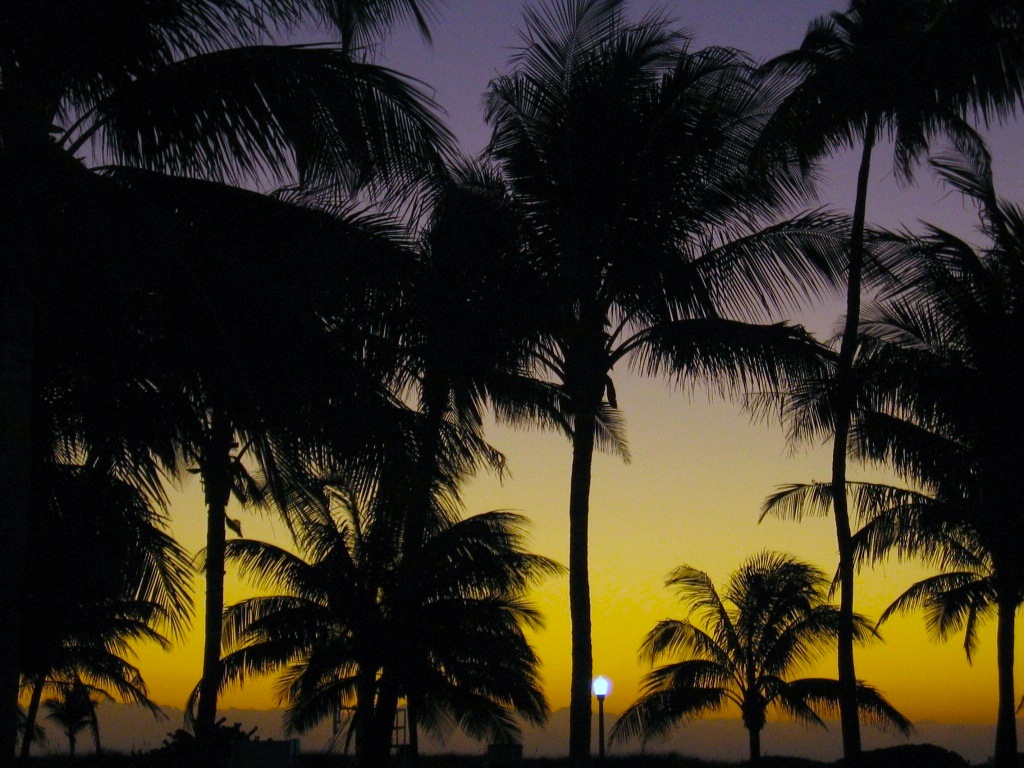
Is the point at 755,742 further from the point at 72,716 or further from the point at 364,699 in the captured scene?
the point at 72,716

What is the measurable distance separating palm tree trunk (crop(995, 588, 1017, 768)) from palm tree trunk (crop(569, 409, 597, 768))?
24.0 feet

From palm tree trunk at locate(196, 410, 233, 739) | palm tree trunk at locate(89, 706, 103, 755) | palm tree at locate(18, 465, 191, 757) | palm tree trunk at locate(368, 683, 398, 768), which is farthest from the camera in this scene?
palm tree trunk at locate(89, 706, 103, 755)

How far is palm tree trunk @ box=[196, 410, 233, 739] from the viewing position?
15.1 meters

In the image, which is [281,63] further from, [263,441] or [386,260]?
[263,441]

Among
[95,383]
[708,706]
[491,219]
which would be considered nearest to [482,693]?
[708,706]

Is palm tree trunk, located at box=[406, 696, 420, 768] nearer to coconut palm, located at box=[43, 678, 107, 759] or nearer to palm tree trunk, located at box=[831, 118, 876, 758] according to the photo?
palm tree trunk, located at box=[831, 118, 876, 758]

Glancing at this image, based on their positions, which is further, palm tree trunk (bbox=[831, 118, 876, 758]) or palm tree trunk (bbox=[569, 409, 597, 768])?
palm tree trunk (bbox=[831, 118, 876, 758])

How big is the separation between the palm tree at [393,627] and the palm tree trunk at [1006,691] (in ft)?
24.3

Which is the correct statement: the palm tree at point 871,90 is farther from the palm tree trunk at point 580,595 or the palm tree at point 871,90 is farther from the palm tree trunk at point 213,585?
the palm tree trunk at point 213,585

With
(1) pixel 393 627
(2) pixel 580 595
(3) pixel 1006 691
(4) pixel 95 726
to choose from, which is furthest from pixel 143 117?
(4) pixel 95 726

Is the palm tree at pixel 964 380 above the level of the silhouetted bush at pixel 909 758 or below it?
above

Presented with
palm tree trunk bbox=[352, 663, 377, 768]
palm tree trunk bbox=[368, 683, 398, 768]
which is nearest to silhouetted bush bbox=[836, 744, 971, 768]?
palm tree trunk bbox=[368, 683, 398, 768]

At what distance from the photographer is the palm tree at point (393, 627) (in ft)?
58.6

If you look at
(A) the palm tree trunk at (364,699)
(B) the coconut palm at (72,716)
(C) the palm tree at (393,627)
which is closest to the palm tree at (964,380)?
(C) the palm tree at (393,627)
